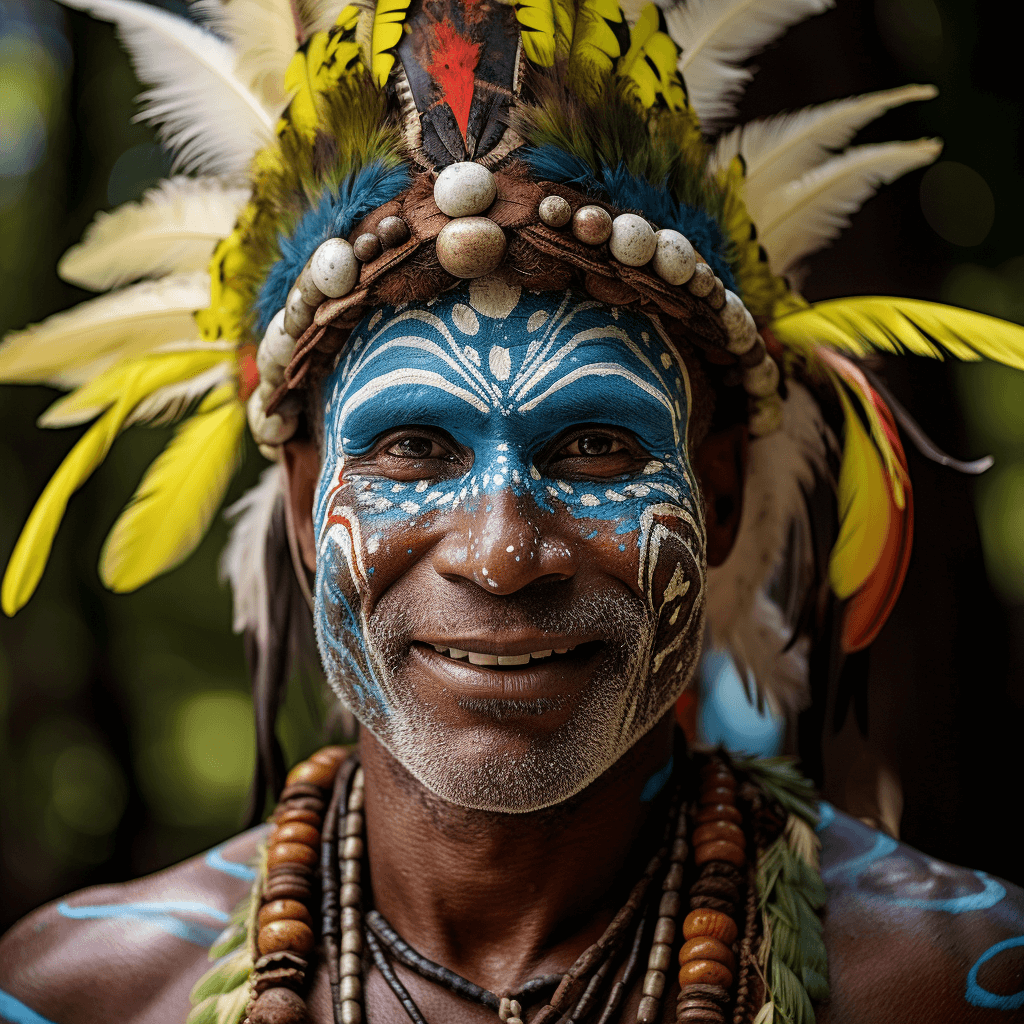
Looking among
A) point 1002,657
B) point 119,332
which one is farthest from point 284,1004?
point 1002,657

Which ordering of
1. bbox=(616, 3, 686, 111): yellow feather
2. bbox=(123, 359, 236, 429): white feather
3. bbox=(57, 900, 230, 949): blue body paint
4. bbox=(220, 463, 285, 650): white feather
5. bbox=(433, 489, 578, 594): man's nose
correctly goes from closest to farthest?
bbox=(433, 489, 578, 594): man's nose, bbox=(616, 3, 686, 111): yellow feather, bbox=(57, 900, 230, 949): blue body paint, bbox=(123, 359, 236, 429): white feather, bbox=(220, 463, 285, 650): white feather

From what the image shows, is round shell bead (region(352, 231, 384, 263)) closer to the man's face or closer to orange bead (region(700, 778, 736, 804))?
the man's face

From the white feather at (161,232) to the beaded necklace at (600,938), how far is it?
144 centimetres

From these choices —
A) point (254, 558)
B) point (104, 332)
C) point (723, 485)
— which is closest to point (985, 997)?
point (723, 485)

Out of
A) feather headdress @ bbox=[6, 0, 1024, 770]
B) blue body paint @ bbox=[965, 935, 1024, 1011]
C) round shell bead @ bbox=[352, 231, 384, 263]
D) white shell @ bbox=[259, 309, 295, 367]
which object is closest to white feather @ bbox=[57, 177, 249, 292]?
feather headdress @ bbox=[6, 0, 1024, 770]

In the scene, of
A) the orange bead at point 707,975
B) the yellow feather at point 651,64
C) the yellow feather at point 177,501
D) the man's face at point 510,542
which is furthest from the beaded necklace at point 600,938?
the yellow feather at point 651,64

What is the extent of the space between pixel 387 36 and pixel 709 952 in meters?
2.06

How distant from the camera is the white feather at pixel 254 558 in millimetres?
3115

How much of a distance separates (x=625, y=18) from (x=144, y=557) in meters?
1.83

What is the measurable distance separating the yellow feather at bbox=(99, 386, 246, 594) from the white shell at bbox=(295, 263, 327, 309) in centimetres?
70

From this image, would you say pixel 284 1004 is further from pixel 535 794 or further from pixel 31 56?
pixel 31 56

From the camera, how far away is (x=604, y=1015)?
2256 millimetres

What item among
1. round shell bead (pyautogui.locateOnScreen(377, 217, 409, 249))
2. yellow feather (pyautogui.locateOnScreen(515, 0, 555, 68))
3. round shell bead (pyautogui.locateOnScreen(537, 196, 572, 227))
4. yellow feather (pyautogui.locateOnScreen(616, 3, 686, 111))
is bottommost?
round shell bead (pyautogui.locateOnScreen(377, 217, 409, 249))

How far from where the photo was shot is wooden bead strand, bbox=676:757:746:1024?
2.21 meters
